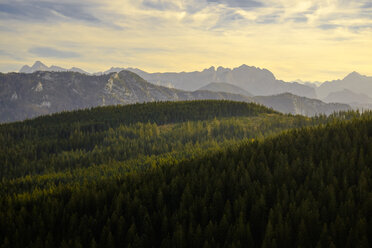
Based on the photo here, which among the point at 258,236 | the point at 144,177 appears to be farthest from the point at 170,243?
the point at 144,177

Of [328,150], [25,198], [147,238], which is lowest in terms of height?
[25,198]

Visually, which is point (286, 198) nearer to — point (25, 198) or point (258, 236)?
point (258, 236)

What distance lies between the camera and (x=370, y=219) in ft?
105

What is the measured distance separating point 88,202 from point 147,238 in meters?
21.3

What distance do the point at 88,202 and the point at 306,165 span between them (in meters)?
41.5

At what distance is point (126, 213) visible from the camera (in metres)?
46.7

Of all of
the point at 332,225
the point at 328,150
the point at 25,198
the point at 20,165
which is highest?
the point at 328,150

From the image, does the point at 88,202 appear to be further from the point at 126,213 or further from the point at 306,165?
the point at 306,165

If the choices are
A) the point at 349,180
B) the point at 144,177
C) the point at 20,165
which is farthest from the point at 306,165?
the point at 20,165

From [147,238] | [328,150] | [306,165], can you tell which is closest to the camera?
[147,238]

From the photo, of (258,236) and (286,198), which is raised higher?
(286,198)

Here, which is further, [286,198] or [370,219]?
[286,198]

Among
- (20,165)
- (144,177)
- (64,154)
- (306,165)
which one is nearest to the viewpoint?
(306,165)

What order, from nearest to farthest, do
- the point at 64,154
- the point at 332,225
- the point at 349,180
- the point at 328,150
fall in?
the point at 332,225, the point at 349,180, the point at 328,150, the point at 64,154
